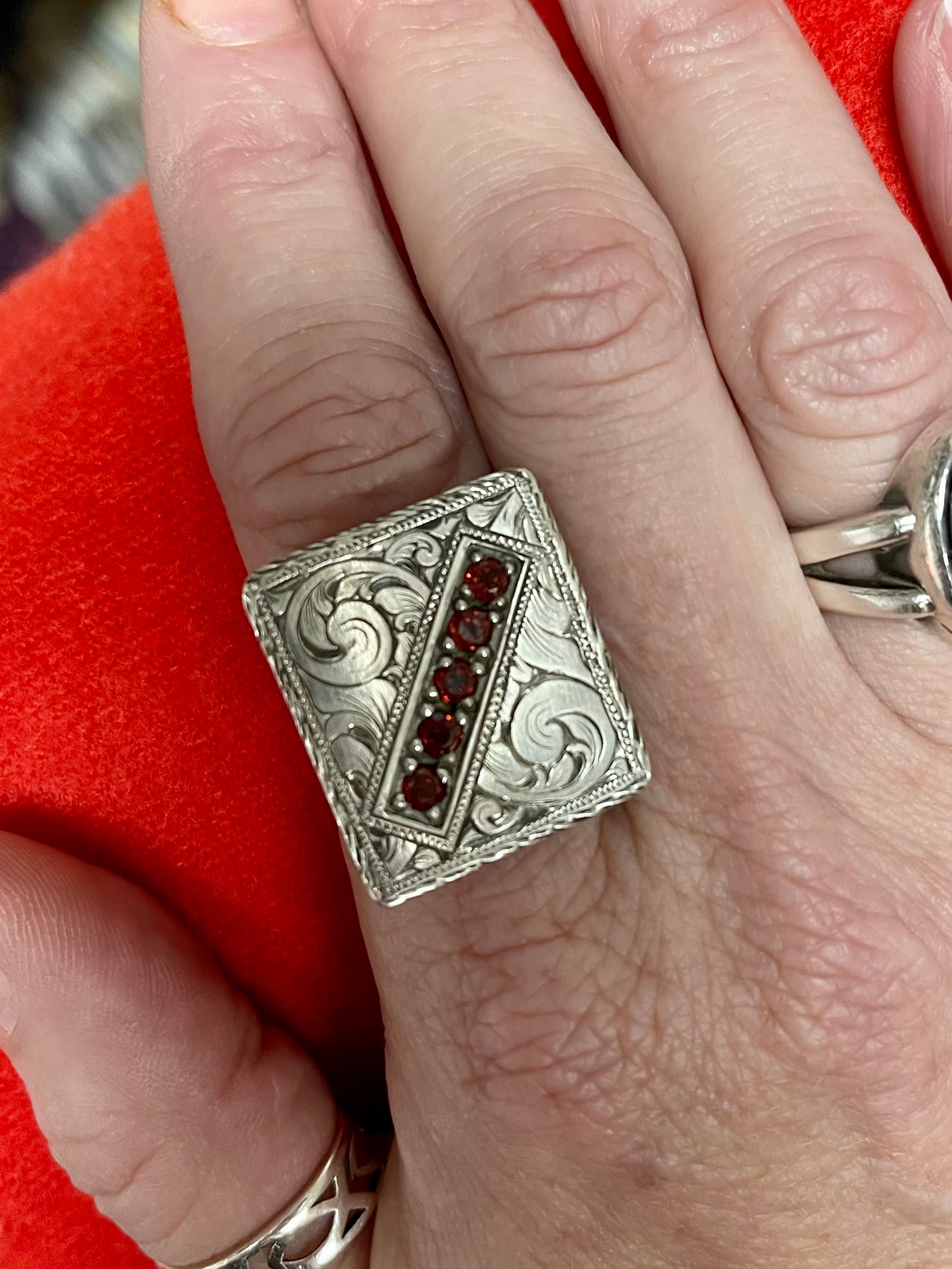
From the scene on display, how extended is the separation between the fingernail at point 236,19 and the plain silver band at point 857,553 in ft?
2.54

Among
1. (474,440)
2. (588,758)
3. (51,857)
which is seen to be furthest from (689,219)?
(51,857)

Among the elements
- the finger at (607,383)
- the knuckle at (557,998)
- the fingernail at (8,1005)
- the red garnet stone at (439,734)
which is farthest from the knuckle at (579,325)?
the fingernail at (8,1005)

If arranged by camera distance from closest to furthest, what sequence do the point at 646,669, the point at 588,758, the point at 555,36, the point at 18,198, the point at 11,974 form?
the point at 588,758 → the point at 646,669 → the point at 11,974 → the point at 555,36 → the point at 18,198

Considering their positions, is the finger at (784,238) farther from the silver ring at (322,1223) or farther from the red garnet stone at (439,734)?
the silver ring at (322,1223)

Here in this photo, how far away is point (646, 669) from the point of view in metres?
1.02

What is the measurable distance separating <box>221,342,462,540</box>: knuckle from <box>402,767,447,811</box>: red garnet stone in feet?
0.92

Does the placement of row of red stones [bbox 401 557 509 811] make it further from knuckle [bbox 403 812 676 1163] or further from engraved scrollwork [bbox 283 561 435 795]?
knuckle [bbox 403 812 676 1163]

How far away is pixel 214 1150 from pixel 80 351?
0.92 m

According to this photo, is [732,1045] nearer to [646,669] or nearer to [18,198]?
[646,669]

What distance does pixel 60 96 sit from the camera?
1.59 m

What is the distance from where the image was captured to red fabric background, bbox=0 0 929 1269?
1168mm

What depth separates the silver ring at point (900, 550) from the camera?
3.06 feet

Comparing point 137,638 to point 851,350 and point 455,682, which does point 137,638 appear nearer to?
point 455,682

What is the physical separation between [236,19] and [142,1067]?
1.14 metres
